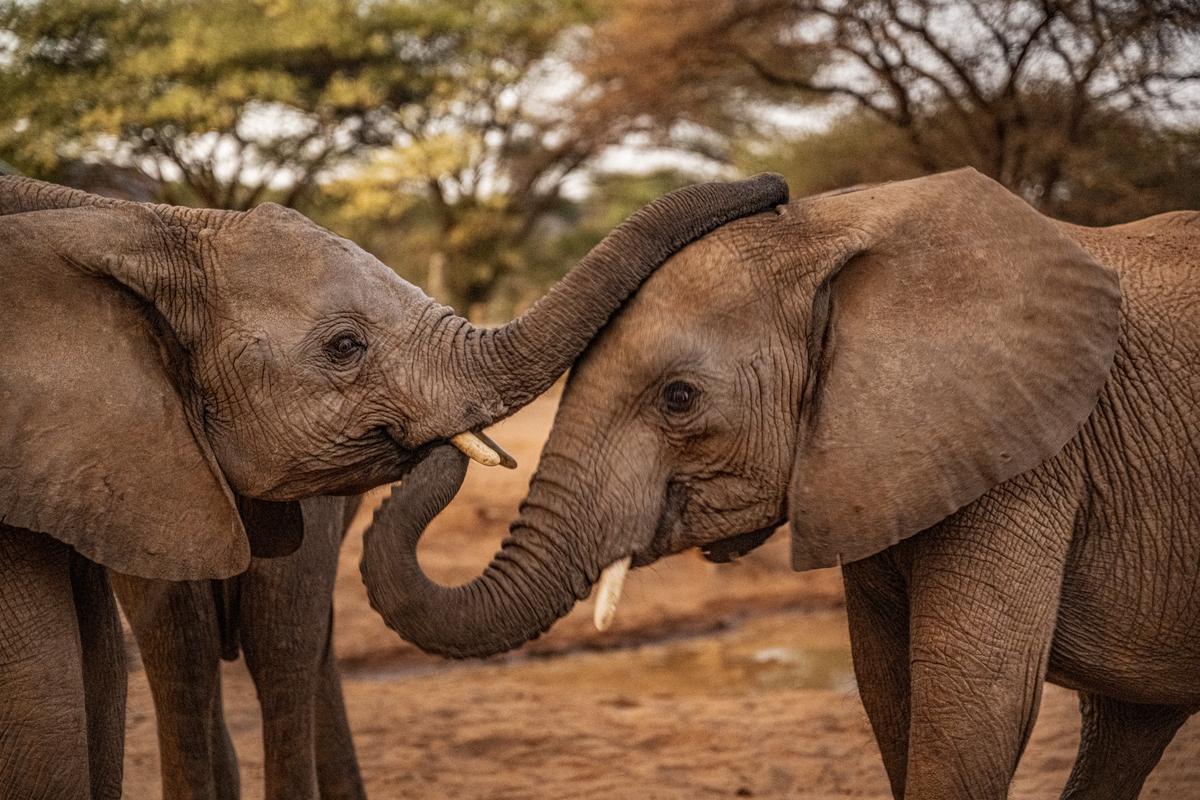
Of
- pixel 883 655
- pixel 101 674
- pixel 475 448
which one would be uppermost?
pixel 475 448

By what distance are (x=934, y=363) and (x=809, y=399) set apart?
0.30 metres

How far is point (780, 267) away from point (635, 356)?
1.32ft

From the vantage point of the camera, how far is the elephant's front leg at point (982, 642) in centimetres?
311

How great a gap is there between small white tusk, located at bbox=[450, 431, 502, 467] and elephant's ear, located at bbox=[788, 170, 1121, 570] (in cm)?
77

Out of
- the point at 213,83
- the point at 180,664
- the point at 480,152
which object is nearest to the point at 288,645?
the point at 180,664

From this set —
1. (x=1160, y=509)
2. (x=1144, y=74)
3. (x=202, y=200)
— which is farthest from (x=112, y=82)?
(x=1160, y=509)

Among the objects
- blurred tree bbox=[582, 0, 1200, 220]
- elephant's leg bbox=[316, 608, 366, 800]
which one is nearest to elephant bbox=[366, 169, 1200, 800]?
elephant's leg bbox=[316, 608, 366, 800]

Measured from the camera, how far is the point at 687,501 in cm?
331

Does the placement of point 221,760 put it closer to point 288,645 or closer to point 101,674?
point 288,645

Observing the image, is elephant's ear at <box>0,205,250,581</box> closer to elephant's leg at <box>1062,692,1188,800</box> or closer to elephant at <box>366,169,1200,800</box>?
elephant at <box>366,169,1200,800</box>

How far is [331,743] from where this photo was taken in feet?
16.4

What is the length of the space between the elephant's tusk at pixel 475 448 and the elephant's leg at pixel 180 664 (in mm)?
1211

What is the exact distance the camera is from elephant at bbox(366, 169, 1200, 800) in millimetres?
3145

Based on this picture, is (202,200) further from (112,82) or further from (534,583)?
(534,583)
